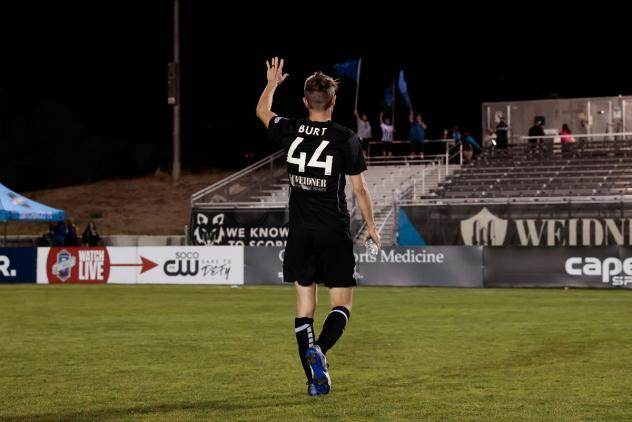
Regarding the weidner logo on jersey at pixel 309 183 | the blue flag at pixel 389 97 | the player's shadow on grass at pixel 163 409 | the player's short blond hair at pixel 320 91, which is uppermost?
the blue flag at pixel 389 97

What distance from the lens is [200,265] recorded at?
1193 inches

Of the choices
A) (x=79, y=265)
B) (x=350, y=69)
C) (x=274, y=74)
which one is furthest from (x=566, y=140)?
(x=274, y=74)

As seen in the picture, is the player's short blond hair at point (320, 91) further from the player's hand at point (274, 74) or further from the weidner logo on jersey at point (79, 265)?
the weidner logo on jersey at point (79, 265)

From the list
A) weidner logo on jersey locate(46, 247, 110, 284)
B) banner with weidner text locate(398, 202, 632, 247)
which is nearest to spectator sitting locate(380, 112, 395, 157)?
banner with weidner text locate(398, 202, 632, 247)

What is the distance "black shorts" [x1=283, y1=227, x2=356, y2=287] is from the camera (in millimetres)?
8219

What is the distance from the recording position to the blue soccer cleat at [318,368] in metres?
8.09

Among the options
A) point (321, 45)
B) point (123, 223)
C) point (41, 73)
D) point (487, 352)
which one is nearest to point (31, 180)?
point (41, 73)

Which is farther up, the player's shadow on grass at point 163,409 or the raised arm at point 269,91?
the raised arm at point 269,91

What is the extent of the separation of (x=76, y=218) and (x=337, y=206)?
3858 centimetres

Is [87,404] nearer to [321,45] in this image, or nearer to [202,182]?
[202,182]

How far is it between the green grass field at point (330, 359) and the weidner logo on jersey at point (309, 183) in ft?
5.27

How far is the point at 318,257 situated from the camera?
27.1 feet

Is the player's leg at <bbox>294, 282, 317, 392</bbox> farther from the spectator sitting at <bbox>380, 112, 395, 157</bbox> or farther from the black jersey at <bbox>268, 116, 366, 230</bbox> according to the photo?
the spectator sitting at <bbox>380, 112, 395, 157</bbox>

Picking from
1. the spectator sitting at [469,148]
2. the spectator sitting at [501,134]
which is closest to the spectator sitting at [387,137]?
the spectator sitting at [469,148]
